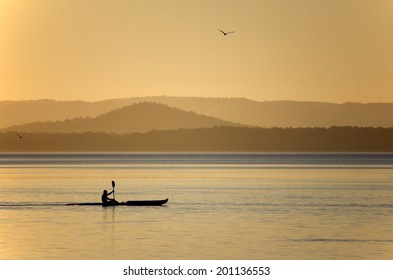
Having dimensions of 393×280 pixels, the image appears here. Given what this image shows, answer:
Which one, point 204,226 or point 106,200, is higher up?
point 106,200

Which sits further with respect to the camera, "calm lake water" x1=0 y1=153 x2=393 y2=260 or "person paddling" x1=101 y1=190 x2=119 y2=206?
"person paddling" x1=101 y1=190 x2=119 y2=206

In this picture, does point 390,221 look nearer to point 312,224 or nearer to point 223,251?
point 312,224

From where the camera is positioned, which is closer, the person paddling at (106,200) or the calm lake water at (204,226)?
the calm lake water at (204,226)

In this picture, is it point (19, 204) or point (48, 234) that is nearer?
point (48, 234)

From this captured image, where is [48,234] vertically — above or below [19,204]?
below

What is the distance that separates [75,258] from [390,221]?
26190 mm

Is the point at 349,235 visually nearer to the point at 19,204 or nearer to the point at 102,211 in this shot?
the point at 102,211

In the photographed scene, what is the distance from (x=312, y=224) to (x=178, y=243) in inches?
572

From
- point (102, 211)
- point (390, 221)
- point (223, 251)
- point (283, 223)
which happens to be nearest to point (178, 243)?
point (223, 251)

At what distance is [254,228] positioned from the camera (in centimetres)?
5950

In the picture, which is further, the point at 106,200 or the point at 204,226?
the point at 106,200
